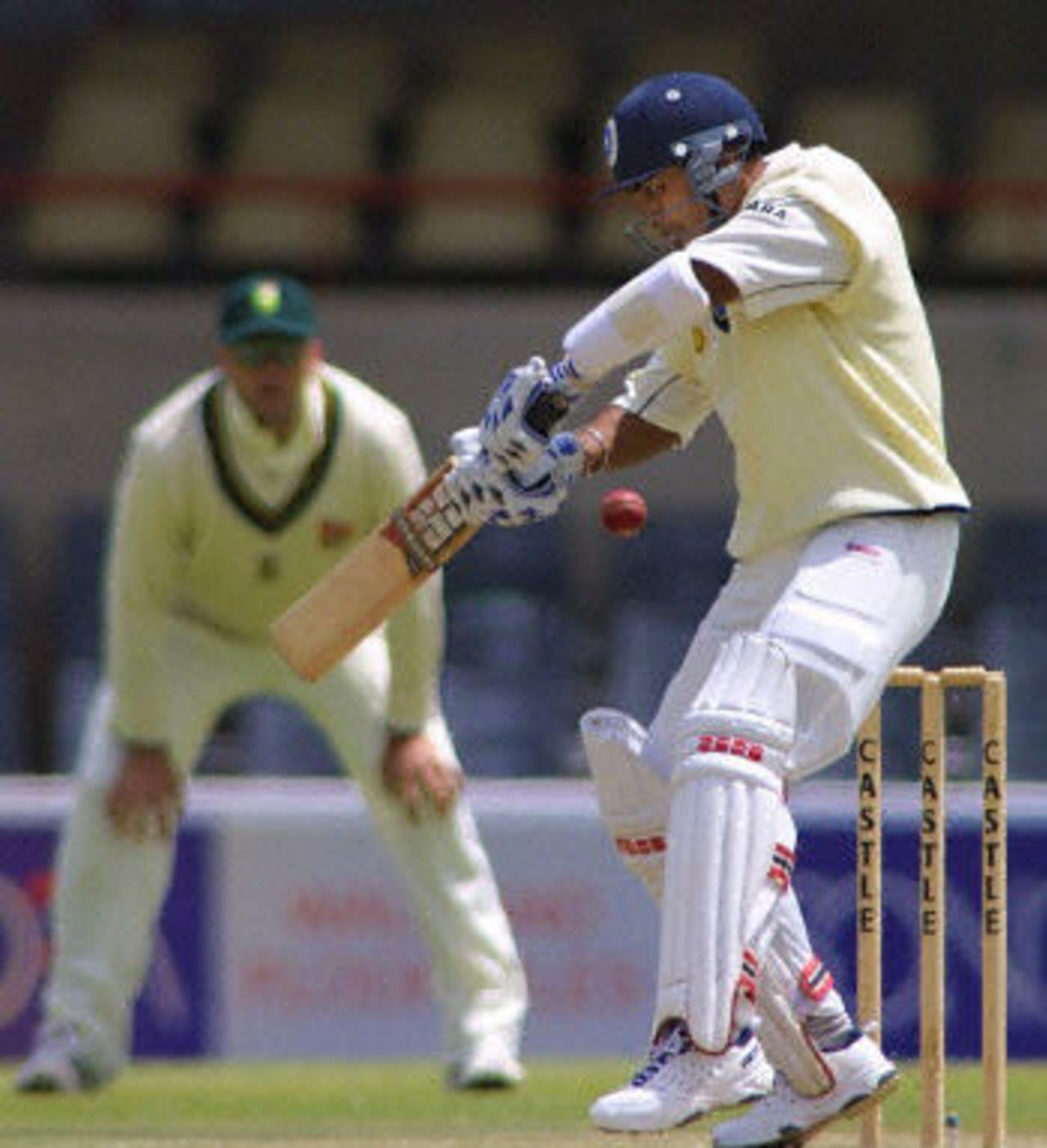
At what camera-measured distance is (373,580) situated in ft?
14.7

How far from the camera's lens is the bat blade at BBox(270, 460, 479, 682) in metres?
4.45

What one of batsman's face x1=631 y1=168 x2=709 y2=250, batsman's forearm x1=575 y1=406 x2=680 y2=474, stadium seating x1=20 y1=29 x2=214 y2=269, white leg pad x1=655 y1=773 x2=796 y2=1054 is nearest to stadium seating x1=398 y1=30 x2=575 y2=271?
stadium seating x1=20 y1=29 x2=214 y2=269

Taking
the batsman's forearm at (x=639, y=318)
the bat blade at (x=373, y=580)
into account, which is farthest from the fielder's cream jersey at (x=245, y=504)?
the batsman's forearm at (x=639, y=318)

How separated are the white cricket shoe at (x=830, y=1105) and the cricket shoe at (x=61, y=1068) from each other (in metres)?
2.19

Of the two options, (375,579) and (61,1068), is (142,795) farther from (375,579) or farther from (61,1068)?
(375,579)

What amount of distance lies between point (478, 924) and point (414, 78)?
5872mm

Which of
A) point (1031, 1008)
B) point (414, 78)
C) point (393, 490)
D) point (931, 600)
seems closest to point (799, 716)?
point (931, 600)

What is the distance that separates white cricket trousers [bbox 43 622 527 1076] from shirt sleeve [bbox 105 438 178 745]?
73 mm

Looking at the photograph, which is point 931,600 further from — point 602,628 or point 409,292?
point 409,292

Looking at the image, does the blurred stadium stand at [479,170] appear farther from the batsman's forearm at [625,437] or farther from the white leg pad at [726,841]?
the white leg pad at [726,841]

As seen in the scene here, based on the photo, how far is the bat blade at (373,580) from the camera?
14.6ft

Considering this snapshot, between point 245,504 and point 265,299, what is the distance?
0.37 m

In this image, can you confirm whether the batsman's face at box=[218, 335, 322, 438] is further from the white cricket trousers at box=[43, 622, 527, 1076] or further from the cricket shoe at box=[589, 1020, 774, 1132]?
the cricket shoe at box=[589, 1020, 774, 1132]

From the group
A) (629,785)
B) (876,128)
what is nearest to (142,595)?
(629,785)
